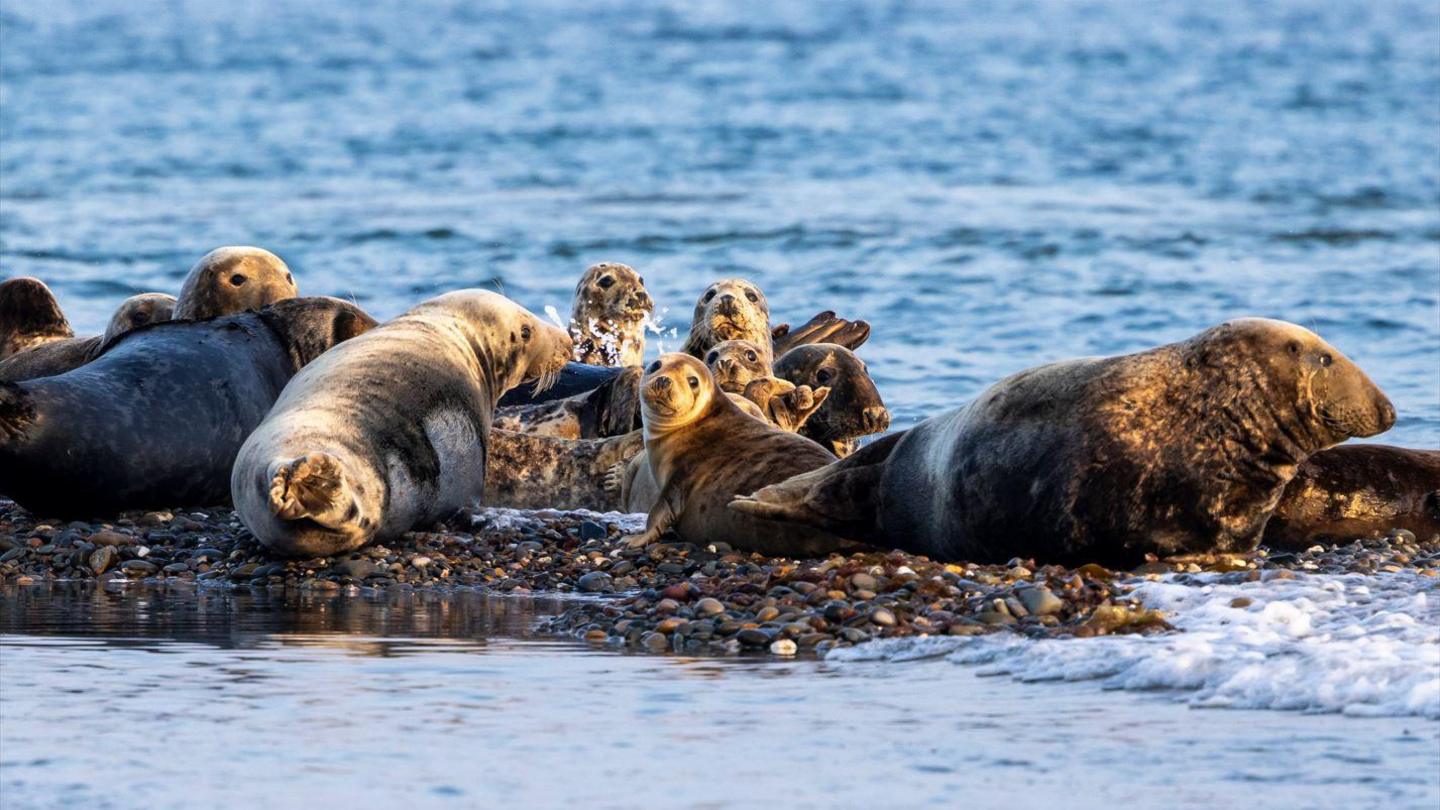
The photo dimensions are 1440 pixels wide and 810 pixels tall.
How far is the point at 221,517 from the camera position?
9.98 meters

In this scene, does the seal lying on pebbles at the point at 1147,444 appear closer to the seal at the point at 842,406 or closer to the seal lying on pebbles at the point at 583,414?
the seal at the point at 842,406

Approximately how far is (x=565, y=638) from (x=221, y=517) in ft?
11.1

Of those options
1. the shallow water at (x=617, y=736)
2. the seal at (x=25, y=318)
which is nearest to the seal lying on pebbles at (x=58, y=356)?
the seal at (x=25, y=318)

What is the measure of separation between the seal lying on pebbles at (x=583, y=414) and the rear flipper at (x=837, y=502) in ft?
10.6

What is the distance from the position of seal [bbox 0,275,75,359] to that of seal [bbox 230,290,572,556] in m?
3.59

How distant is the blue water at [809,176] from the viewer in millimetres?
20297

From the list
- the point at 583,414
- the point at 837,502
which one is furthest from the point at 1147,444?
the point at 583,414

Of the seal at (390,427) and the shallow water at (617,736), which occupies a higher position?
the seal at (390,427)

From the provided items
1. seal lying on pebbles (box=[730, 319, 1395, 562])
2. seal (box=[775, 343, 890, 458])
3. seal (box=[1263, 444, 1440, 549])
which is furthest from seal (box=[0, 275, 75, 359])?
seal (box=[1263, 444, 1440, 549])

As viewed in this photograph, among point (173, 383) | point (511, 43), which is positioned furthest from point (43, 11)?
point (173, 383)

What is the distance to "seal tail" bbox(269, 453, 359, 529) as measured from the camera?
8.30 metres

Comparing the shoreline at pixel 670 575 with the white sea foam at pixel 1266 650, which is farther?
the shoreline at pixel 670 575

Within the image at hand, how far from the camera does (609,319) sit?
1491 centimetres

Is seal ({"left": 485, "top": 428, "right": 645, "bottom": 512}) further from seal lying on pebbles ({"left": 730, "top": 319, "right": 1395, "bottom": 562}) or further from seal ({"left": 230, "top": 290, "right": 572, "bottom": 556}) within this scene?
seal lying on pebbles ({"left": 730, "top": 319, "right": 1395, "bottom": 562})
